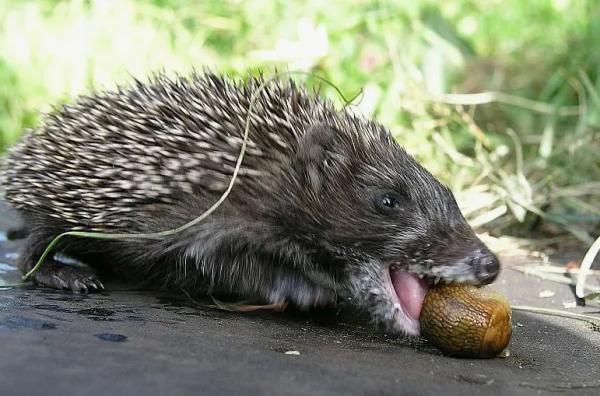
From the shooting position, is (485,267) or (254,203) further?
(254,203)

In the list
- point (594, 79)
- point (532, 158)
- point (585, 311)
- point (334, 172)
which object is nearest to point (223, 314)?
point (334, 172)

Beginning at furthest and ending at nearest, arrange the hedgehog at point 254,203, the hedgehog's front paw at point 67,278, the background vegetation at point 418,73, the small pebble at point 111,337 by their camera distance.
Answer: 1. the background vegetation at point 418,73
2. the hedgehog's front paw at point 67,278
3. the hedgehog at point 254,203
4. the small pebble at point 111,337

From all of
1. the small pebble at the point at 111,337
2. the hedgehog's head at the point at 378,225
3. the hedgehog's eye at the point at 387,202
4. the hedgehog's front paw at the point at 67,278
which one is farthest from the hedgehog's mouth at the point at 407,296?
the hedgehog's front paw at the point at 67,278

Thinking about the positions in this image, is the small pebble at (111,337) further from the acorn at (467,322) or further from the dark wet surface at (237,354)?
the acorn at (467,322)

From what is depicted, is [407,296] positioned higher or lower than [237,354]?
higher

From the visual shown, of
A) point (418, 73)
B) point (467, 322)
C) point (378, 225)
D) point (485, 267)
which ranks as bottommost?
point (467, 322)

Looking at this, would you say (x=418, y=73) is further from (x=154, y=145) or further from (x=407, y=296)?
(x=407, y=296)

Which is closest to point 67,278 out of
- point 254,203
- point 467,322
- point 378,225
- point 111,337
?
point 254,203

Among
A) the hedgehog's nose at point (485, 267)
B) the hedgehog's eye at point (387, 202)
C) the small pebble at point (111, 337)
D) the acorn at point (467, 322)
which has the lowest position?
the small pebble at point (111, 337)
